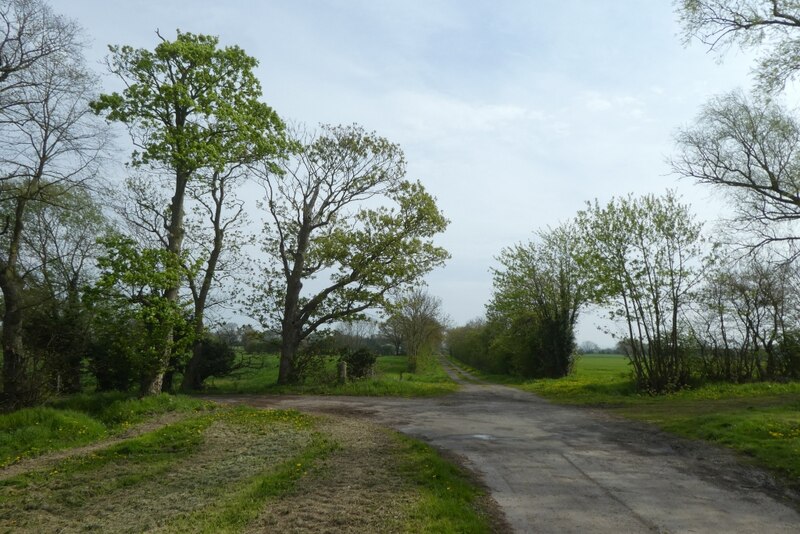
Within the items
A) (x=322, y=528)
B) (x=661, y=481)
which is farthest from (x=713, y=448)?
(x=322, y=528)

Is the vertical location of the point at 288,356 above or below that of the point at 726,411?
above

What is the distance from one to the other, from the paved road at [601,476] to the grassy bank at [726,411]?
592mm

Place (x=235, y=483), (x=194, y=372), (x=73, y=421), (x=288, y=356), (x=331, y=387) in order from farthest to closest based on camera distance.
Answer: (x=194, y=372) → (x=288, y=356) → (x=331, y=387) → (x=73, y=421) → (x=235, y=483)

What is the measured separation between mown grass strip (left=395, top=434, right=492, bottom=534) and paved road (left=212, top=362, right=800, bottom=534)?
1.25 feet

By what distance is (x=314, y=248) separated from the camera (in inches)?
1009

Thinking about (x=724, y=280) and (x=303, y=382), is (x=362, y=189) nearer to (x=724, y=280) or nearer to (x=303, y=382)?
(x=303, y=382)

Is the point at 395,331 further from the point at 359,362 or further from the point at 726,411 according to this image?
the point at 726,411

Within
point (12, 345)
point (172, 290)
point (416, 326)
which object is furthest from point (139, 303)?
point (416, 326)

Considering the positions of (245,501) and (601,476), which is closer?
(245,501)

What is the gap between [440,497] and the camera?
21.0 ft

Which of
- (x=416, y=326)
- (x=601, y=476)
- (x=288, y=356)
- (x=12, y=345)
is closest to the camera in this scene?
(x=601, y=476)

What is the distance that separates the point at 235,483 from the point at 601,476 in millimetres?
5247

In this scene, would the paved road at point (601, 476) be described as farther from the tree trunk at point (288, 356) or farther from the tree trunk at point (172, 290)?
the tree trunk at point (288, 356)

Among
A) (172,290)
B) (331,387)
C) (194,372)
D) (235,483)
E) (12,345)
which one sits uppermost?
(172,290)
